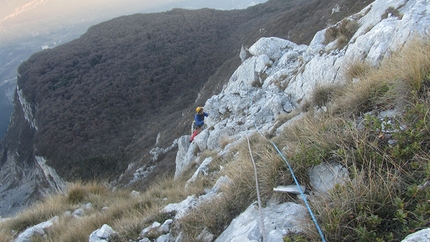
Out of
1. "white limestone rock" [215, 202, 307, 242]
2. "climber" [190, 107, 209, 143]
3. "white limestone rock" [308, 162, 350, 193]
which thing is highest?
"white limestone rock" [308, 162, 350, 193]

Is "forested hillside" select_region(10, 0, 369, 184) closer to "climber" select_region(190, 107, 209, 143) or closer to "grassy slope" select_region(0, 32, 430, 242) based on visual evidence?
"climber" select_region(190, 107, 209, 143)

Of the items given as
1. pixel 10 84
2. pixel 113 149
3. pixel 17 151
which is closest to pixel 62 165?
pixel 113 149

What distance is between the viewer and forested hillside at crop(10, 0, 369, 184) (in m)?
41.8

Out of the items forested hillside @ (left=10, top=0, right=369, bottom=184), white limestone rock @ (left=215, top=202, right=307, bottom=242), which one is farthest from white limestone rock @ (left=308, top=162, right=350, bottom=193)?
forested hillside @ (left=10, top=0, right=369, bottom=184)

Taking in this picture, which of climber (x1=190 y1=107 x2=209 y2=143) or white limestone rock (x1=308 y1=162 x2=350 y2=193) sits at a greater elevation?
white limestone rock (x1=308 y1=162 x2=350 y2=193)

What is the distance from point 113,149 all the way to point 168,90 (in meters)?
21.2

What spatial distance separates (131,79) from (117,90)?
16.2ft

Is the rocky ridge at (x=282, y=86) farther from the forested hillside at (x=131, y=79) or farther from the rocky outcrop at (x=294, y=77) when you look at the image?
the forested hillside at (x=131, y=79)

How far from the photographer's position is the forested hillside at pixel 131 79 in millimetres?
41781

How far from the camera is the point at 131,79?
202 feet

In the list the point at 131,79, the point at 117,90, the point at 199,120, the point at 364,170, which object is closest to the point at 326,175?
the point at 364,170

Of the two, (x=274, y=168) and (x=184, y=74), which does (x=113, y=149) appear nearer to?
(x=184, y=74)

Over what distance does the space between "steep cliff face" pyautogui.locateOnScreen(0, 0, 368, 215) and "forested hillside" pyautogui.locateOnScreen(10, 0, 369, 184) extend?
24 centimetres

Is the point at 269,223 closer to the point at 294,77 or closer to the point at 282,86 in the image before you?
the point at 294,77
